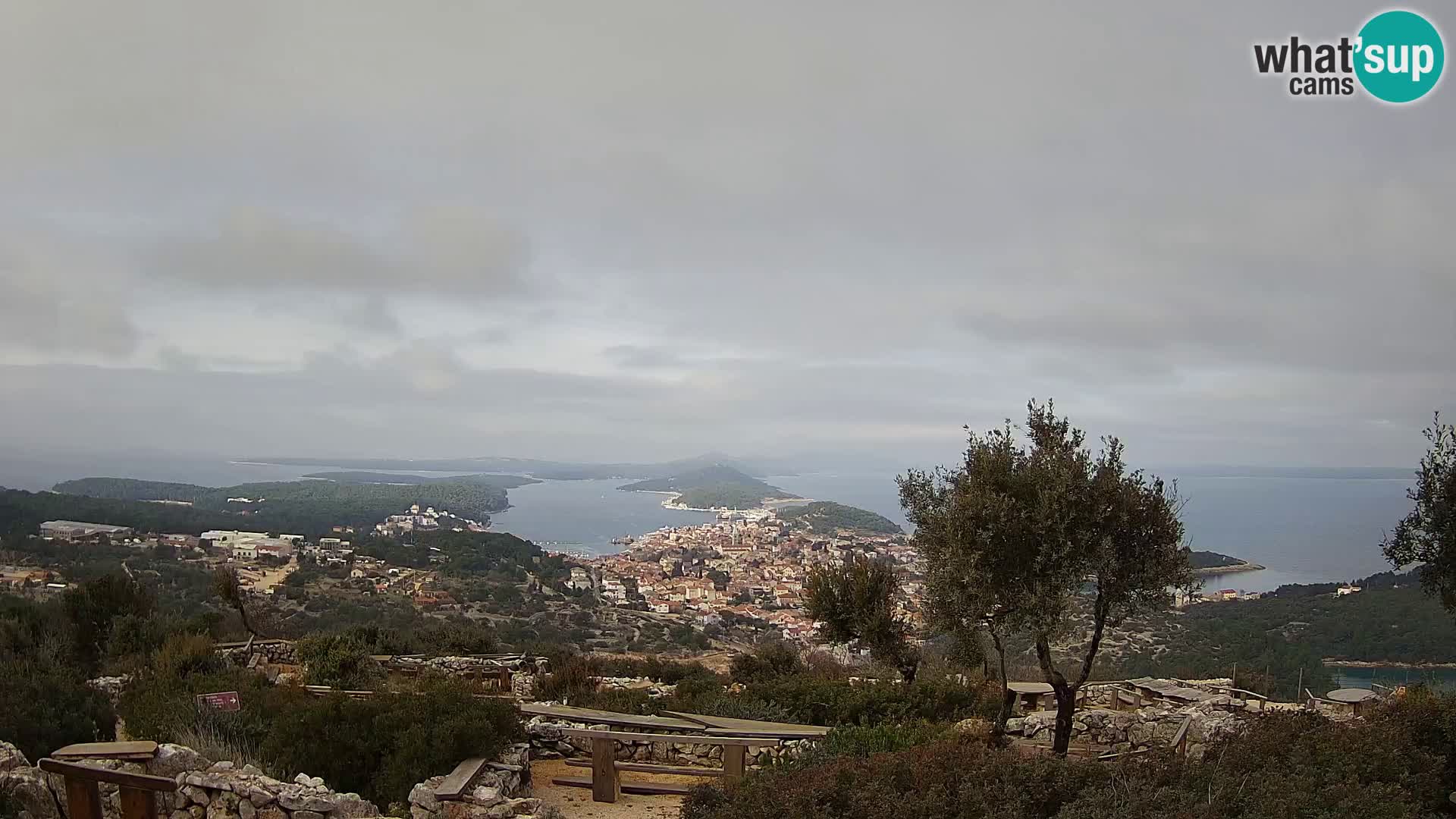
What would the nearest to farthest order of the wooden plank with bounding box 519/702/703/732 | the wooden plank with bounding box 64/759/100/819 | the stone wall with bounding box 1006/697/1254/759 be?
the wooden plank with bounding box 64/759/100/819
the wooden plank with bounding box 519/702/703/732
the stone wall with bounding box 1006/697/1254/759

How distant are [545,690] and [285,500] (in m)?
62.8

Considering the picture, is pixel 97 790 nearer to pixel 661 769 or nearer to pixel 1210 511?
pixel 661 769

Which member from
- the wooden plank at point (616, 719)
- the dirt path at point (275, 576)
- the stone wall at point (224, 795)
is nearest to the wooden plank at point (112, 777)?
the stone wall at point (224, 795)

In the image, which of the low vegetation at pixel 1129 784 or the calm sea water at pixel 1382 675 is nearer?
the low vegetation at pixel 1129 784

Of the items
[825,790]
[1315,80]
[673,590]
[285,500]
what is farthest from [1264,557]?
[285,500]

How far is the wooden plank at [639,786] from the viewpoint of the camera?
804cm

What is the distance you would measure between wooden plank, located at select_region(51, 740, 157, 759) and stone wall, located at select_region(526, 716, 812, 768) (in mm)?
3783

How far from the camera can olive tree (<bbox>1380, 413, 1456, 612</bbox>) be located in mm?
8727

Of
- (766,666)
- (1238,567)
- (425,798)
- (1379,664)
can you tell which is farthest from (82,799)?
(1238,567)

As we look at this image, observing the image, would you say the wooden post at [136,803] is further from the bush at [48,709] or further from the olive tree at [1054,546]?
the olive tree at [1054,546]

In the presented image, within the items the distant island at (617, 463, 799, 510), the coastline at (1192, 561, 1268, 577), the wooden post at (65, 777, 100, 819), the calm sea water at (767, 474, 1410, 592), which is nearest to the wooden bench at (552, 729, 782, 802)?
the wooden post at (65, 777, 100, 819)

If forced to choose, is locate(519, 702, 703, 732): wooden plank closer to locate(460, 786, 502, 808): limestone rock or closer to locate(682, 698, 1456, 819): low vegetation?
locate(460, 786, 502, 808): limestone rock

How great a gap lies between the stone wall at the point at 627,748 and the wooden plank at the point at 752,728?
0.83ft

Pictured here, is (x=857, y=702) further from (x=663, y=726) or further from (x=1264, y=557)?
(x=1264, y=557)
